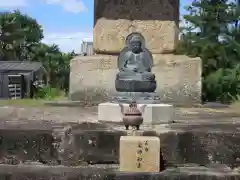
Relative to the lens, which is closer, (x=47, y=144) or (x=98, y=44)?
(x=47, y=144)

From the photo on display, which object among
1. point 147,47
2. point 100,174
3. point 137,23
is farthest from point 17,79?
point 100,174

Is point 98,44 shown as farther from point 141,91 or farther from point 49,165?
point 49,165

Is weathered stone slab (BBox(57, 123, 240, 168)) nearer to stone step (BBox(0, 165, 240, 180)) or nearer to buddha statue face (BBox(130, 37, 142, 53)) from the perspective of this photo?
stone step (BBox(0, 165, 240, 180))

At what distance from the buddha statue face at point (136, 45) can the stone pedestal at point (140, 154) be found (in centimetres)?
187

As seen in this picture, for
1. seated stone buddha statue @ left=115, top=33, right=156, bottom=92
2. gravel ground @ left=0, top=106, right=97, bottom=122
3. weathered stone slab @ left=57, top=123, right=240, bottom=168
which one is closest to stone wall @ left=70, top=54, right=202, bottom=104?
gravel ground @ left=0, top=106, right=97, bottom=122

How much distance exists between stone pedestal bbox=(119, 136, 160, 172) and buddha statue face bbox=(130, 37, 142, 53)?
187cm

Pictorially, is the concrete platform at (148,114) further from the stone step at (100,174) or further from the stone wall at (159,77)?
the stone wall at (159,77)

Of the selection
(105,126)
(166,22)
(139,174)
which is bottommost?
(139,174)

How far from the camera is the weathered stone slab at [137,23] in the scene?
26.9 feet

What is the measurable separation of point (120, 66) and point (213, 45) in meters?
11.3

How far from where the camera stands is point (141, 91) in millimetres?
5969

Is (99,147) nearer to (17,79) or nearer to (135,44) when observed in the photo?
(135,44)

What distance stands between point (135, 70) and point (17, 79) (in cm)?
997

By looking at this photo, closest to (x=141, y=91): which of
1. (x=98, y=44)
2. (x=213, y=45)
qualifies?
(x=98, y=44)
